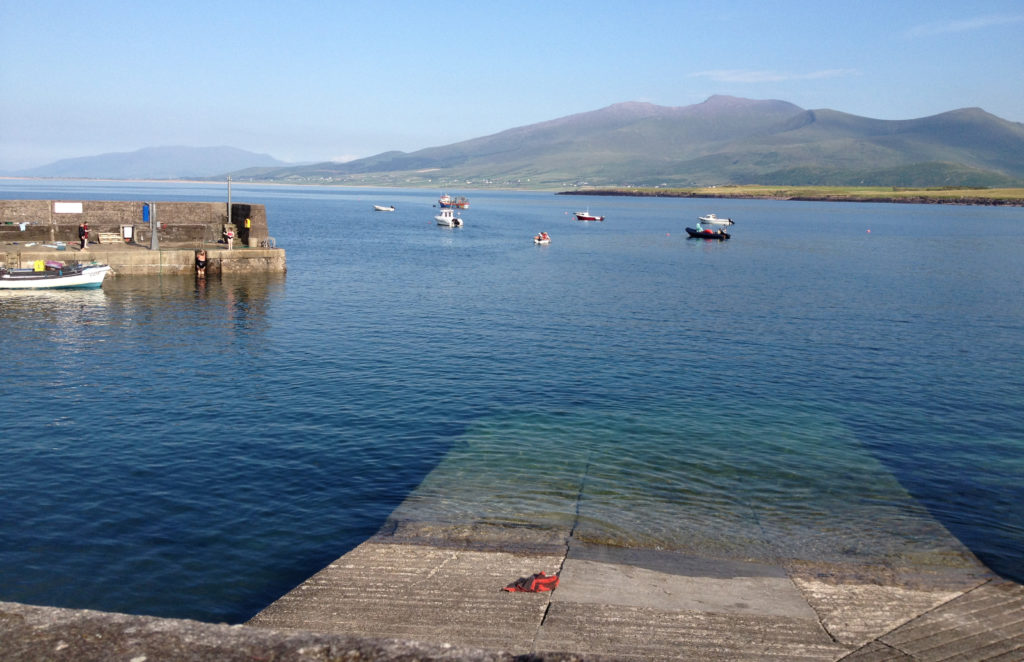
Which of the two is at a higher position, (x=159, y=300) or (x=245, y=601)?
(x=159, y=300)

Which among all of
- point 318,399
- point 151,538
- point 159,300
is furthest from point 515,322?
point 151,538

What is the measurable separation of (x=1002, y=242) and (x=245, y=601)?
122 metres

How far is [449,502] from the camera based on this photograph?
1733 centimetres

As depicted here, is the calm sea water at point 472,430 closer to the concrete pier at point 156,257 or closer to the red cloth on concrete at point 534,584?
the concrete pier at point 156,257

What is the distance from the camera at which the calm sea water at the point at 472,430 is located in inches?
614

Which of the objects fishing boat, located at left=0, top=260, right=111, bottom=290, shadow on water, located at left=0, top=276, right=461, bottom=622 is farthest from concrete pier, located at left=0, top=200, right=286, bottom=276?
shadow on water, located at left=0, top=276, right=461, bottom=622

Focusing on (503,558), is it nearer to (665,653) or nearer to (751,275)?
(665,653)

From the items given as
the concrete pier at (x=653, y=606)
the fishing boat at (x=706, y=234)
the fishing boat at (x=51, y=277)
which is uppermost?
the fishing boat at (x=706, y=234)

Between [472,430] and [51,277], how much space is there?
116 feet

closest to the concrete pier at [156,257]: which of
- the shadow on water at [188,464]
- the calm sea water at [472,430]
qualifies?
the calm sea water at [472,430]

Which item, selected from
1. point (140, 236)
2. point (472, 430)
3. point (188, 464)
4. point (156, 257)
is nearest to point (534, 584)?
point (472, 430)

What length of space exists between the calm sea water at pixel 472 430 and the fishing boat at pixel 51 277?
0.97m

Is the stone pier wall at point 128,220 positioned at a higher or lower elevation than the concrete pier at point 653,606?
higher

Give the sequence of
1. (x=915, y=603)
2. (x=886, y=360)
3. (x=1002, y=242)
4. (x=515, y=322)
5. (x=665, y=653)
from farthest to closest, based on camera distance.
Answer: (x=1002, y=242) → (x=515, y=322) → (x=886, y=360) → (x=915, y=603) → (x=665, y=653)
